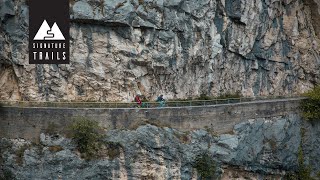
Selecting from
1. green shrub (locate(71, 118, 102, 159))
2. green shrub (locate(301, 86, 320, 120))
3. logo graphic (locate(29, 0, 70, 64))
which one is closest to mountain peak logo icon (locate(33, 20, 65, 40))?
logo graphic (locate(29, 0, 70, 64))

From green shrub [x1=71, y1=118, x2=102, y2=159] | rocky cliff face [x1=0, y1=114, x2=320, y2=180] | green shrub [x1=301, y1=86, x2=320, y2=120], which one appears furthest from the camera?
green shrub [x1=301, y1=86, x2=320, y2=120]

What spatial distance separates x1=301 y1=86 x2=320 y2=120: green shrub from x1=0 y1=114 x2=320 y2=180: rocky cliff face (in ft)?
12.2

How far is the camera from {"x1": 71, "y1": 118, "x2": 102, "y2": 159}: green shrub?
2494cm

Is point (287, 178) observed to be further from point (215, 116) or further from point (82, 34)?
point (82, 34)

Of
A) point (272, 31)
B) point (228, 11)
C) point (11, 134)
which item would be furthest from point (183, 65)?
point (11, 134)

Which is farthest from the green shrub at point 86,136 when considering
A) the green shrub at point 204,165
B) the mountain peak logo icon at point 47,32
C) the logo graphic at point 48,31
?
the green shrub at point 204,165

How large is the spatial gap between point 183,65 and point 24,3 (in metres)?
8.32

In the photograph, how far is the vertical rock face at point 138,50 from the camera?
26.5 metres

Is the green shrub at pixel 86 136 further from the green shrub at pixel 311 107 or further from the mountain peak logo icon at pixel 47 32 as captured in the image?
the green shrub at pixel 311 107

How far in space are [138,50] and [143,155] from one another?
516cm

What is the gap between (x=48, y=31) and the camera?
86.9 ft

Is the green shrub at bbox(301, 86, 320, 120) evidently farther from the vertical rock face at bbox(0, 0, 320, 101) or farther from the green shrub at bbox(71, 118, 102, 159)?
the green shrub at bbox(71, 118, 102, 159)

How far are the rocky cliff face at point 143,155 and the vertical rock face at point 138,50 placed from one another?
2738 mm

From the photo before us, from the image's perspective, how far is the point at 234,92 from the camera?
30625 millimetres
